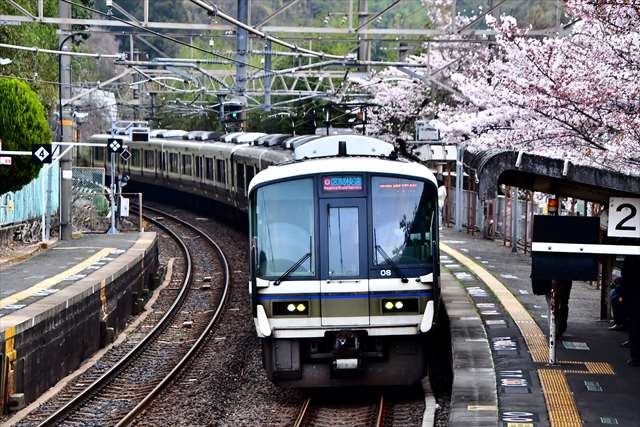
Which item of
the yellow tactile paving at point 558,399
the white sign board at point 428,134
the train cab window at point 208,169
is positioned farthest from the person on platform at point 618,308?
the train cab window at point 208,169

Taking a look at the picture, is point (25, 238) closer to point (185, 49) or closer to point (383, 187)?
point (383, 187)

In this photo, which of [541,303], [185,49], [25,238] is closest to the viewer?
[541,303]

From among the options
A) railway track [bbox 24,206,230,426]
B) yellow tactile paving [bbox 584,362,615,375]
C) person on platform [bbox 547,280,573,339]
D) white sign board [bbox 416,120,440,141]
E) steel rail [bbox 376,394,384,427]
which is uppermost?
white sign board [bbox 416,120,440,141]

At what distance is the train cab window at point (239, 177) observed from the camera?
101ft

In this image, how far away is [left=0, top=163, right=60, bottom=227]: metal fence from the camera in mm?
25828

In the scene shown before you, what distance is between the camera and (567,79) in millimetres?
13680

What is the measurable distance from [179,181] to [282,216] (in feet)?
94.8

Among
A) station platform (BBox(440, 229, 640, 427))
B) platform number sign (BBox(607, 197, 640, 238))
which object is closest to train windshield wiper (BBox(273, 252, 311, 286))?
station platform (BBox(440, 229, 640, 427))

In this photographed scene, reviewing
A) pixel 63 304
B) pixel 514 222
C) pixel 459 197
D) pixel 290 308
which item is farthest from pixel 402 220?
pixel 459 197

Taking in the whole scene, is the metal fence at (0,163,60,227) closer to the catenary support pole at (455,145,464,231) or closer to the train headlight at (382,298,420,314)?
the catenary support pole at (455,145,464,231)

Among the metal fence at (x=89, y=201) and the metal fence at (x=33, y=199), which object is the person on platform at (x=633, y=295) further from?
the metal fence at (x=89, y=201)

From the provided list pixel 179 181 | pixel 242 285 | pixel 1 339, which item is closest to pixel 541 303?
pixel 1 339

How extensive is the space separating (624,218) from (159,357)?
8534 mm

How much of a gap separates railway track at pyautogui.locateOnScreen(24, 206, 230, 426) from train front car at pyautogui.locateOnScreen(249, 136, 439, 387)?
2015mm
